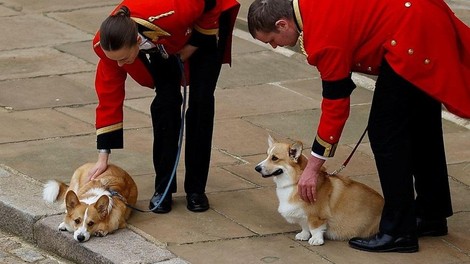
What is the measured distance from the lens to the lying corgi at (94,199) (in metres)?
6.46

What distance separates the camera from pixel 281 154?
646cm

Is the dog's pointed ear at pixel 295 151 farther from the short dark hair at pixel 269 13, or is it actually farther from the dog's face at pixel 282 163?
the short dark hair at pixel 269 13

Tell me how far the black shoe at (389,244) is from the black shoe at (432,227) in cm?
26

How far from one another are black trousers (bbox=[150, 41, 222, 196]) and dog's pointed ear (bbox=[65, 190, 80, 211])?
0.66 meters

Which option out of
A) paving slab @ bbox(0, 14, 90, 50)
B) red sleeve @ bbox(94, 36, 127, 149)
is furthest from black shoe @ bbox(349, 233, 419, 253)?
paving slab @ bbox(0, 14, 90, 50)

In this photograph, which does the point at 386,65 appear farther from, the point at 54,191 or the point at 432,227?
the point at 54,191

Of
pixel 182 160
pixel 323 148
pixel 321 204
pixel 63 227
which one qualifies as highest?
pixel 323 148

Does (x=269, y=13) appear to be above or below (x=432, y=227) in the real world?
above

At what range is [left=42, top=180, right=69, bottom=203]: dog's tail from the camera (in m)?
6.92

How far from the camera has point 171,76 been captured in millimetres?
6742

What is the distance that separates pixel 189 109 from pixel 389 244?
141cm

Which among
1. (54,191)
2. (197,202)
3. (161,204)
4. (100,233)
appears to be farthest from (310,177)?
(54,191)

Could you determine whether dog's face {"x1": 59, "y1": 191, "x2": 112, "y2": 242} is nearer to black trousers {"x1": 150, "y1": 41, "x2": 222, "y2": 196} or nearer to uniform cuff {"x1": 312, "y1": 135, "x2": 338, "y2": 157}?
black trousers {"x1": 150, "y1": 41, "x2": 222, "y2": 196}

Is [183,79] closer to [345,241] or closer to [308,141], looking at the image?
[345,241]
